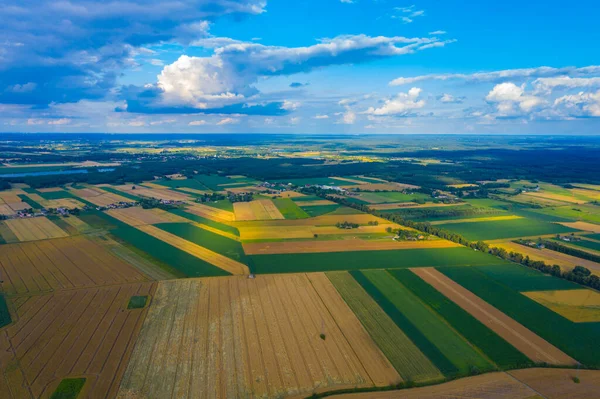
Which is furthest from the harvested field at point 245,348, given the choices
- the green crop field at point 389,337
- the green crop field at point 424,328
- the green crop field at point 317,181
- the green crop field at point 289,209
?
the green crop field at point 317,181

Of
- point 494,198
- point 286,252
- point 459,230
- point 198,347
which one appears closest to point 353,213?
point 459,230

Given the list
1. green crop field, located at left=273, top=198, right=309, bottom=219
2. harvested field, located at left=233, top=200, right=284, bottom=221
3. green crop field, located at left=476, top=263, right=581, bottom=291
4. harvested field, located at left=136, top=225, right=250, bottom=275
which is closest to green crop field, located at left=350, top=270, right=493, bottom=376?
green crop field, located at left=476, top=263, right=581, bottom=291

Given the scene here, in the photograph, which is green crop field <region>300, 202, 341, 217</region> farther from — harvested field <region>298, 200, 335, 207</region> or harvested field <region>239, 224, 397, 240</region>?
harvested field <region>239, 224, 397, 240</region>

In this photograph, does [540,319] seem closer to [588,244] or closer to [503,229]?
[588,244]

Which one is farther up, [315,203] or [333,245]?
[315,203]

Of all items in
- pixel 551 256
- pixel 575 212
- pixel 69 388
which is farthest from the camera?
pixel 575 212

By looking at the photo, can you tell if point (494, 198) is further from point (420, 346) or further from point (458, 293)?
point (420, 346)

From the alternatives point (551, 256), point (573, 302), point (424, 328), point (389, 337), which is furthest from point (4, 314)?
point (551, 256)
